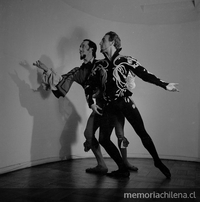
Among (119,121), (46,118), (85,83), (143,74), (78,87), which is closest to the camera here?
(143,74)

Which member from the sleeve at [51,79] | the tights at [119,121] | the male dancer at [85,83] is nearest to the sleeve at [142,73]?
the tights at [119,121]

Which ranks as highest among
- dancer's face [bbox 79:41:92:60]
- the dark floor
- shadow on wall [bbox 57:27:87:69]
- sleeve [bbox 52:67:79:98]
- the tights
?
shadow on wall [bbox 57:27:87:69]

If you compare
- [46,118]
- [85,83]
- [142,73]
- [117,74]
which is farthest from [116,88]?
[46,118]

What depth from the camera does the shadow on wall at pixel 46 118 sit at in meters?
2.79

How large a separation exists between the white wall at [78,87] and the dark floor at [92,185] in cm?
34

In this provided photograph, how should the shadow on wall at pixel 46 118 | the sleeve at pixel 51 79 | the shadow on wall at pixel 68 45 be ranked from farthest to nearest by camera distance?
the shadow on wall at pixel 68 45 < the shadow on wall at pixel 46 118 < the sleeve at pixel 51 79

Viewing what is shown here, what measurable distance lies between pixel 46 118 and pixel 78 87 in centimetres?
56

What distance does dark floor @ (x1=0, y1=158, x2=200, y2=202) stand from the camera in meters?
1.68

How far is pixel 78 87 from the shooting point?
3.26 meters

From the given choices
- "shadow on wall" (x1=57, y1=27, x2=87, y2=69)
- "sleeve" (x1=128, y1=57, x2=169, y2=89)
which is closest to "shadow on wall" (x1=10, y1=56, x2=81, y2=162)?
"shadow on wall" (x1=57, y1=27, x2=87, y2=69)

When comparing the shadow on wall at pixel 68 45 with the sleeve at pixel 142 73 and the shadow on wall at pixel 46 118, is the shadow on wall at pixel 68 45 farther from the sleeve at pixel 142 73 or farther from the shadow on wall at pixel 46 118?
the sleeve at pixel 142 73

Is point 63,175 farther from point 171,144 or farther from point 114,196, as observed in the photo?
point 171,144

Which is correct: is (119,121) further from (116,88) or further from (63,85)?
(63,85)

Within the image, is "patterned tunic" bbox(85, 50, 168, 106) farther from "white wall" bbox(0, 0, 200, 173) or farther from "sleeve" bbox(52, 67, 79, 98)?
"white wall" bbox(0, 0, 200, 173)
